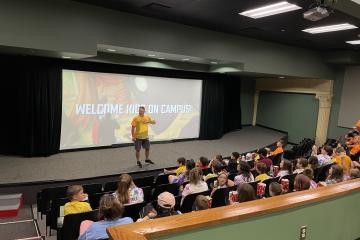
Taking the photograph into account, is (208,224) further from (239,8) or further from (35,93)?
(35,93)

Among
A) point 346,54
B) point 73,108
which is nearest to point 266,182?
point 73,108

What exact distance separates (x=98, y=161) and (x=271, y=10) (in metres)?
5.01

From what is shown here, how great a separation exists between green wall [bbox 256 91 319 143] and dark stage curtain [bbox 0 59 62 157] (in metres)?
9.92

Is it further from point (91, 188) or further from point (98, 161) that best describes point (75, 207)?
point (98, 161)

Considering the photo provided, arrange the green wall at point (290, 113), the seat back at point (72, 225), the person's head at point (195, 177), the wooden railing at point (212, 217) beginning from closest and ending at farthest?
the wooden railing at point (212, 217), the seat back at point (72, 225), the person's head at point (195, 177), the green wall at point (290, 113)

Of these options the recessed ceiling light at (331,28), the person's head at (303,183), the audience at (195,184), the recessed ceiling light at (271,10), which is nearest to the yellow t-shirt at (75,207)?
the audience at (195,184)

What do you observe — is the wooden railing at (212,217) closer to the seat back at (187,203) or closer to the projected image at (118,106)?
the seat back at (187,203)

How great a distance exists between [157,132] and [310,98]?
6.96m

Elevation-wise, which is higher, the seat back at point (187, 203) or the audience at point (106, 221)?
the audience at point (106, 221)

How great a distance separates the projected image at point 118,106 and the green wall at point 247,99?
4.31 m

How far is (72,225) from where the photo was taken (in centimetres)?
304

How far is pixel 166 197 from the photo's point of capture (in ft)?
9.05

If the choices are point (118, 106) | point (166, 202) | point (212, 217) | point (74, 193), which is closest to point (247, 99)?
point (118, 106)

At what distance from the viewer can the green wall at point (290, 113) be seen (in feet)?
41.4
